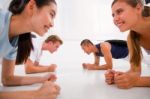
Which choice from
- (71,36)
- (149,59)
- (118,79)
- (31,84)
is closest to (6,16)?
(31,84)

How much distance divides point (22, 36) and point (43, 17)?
160 mm

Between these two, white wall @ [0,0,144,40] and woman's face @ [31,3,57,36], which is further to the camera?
white wall @ [0,0,144,40]

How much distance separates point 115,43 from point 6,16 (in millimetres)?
1309

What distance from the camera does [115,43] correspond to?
2.03 metres

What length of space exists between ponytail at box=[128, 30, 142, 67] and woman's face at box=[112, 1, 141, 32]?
4.0 inches

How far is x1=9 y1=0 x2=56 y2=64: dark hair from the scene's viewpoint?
0.89 meters

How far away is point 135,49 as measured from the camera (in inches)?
42.6

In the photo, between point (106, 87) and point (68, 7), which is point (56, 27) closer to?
point (68, 7)

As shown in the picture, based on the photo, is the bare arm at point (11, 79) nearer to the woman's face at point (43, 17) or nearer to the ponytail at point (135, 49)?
the woman's face at point (43, 17)

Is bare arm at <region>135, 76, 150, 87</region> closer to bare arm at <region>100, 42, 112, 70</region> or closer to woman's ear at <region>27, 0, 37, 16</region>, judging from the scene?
woman's ear at <region>27, 0, 37, 16</region>

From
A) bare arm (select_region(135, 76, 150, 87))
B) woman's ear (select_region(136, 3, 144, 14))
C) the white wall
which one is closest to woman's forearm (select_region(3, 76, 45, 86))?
bare arm (select_region(135, 76, 150, 87))

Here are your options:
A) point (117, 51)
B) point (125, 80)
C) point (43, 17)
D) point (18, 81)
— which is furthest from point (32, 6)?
point (117, 51)

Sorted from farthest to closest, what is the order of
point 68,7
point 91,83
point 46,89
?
point 68,7 < point 91,83 < point 46,89

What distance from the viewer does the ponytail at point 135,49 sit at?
1.07 meters
